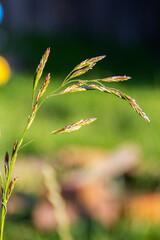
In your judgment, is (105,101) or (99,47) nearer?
(105,101)

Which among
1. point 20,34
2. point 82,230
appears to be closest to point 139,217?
point 82,230

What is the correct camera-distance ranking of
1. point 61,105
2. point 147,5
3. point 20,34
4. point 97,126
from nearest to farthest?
point 97,126 → point 61,105 → point 20,34 → point 147,5

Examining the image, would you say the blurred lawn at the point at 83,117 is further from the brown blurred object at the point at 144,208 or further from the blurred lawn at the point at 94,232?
the blurred lawn at the point at 94,232

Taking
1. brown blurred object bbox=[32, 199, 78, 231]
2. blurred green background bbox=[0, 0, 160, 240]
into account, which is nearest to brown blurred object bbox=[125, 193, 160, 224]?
blurred green background bbox=[0, 0, 160, 240]

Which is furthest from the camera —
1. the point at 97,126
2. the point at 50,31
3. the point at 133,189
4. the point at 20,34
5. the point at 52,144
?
the point at 50,31

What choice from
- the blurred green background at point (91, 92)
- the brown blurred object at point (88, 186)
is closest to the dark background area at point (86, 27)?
the blurred green background at point (91, 92)

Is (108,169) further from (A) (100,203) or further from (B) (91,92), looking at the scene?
(B) (91,92)

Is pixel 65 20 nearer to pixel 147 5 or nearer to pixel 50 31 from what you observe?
pixel 50 31
